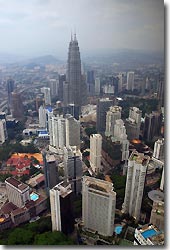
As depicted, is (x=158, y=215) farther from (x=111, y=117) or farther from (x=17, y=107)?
(x=17, y=107)

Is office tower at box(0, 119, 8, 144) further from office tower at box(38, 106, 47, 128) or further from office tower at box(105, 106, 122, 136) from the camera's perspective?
office tower at box(105, 106, 122, 136)

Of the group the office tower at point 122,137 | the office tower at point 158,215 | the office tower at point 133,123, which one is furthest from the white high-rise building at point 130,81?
the office tower at point 158,215

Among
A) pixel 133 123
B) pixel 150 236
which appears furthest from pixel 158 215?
pixel 133 123

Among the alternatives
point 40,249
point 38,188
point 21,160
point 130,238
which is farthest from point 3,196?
point 130,238

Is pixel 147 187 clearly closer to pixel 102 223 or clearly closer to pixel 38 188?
pixel 102 223

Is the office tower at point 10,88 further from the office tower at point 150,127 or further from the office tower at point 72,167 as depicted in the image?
the office tower at point 150,127
